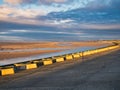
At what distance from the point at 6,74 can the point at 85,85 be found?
28.7ft

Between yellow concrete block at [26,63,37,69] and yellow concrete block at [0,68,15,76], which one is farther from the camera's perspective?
yellow concrete block at [26,63,37,69]

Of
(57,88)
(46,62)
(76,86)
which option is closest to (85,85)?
(76,86)

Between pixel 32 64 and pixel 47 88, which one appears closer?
pixel 47 88

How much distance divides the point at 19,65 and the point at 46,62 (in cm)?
493

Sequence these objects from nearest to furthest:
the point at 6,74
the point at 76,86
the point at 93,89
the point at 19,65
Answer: the point at 93,89 → the point at 76,86 → the point at 6,74 → the point at 19,65

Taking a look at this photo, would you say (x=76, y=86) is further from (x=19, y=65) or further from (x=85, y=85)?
(x=19, y=65)

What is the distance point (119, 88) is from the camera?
14.4 m

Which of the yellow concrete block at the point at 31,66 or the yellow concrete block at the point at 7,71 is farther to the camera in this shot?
the yellow concrete block at the point at 31,66

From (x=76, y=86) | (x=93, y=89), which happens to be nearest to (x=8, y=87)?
(x=76, y=86)

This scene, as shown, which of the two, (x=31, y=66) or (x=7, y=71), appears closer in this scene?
(x=7, y=71)

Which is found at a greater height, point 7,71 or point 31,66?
point 7,71

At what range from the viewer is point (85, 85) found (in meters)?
15.7

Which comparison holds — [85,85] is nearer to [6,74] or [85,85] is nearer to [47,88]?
[47,88]

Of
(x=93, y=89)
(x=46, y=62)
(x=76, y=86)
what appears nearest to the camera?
(x=93, y=89)
